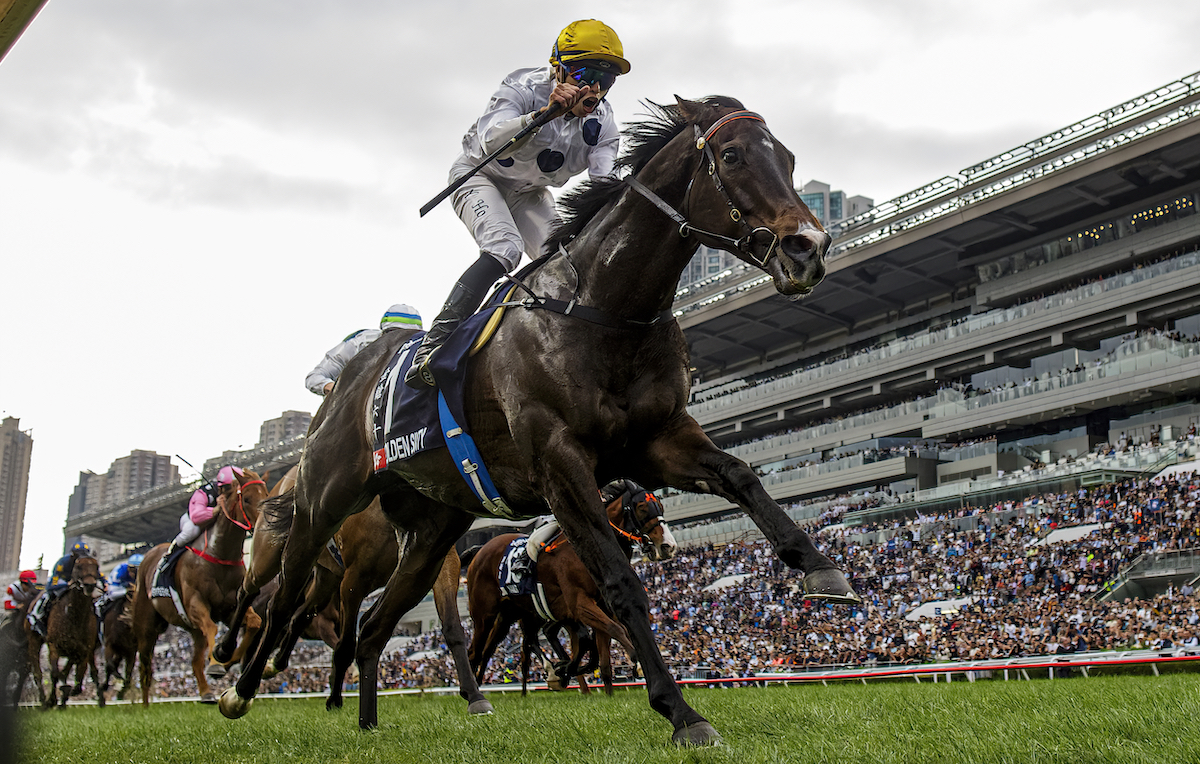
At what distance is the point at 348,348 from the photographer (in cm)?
944

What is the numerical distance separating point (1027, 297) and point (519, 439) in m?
36.1

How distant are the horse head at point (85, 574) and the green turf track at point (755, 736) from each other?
844 centimetres

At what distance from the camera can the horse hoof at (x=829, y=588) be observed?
3734mm

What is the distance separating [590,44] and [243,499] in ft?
26.1

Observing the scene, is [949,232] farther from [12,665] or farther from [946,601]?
[12,665]

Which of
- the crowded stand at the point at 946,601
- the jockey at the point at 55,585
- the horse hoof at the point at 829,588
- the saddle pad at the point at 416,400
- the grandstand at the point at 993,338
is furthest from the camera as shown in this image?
the grandstand at the point at 993,338

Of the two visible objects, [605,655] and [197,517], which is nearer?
[605,655]

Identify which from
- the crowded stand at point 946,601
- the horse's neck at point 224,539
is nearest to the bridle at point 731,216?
the horse's neck at point 224,539

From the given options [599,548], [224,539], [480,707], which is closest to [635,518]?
[480,707]

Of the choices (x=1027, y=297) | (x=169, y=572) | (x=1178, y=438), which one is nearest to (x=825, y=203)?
(x=1027, y=297)

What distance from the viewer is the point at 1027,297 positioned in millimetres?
36781

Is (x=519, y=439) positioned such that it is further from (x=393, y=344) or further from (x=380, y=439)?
(x=393, y=344)

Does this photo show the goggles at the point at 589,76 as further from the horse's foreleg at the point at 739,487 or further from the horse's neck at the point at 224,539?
the horse's neck at the point at 224,539

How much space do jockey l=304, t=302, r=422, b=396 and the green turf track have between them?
3028mm
